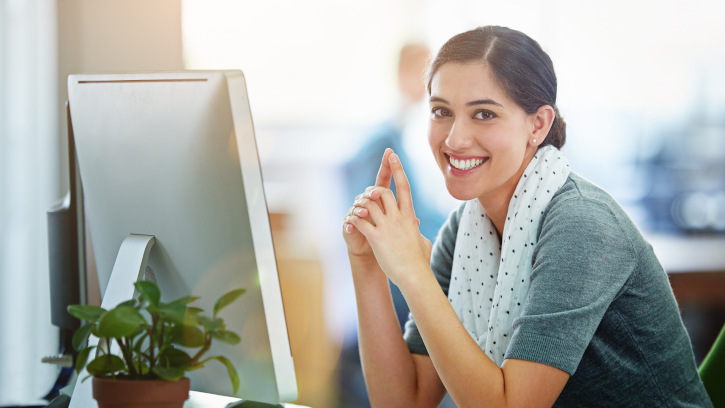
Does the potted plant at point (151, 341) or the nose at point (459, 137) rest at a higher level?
the nose at point (459, 137)

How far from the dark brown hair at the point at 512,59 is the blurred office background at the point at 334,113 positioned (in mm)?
1015

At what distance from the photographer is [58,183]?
2.23 meters

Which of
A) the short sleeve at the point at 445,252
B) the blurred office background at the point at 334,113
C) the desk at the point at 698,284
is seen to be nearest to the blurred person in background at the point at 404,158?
the blurred office background at the point at 334,113

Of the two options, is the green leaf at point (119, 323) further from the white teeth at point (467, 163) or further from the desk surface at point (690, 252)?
the desk surface at point (690, 252)

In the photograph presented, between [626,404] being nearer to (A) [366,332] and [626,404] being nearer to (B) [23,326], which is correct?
(A) [366,332]

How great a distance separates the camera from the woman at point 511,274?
94 cm

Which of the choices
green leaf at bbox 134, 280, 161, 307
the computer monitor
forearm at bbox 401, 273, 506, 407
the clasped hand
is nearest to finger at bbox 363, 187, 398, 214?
the clasped hand

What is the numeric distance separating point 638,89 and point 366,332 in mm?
2975

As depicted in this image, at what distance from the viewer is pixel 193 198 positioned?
2.45ft

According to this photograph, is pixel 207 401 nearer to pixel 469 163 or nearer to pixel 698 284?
pixel 469 163

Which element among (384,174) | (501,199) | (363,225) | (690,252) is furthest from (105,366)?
(690,252)

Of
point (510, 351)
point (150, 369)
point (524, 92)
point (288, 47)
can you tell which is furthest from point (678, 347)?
point (288, 47)

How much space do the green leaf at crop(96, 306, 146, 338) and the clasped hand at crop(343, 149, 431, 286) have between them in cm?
44

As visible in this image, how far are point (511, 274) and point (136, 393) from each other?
27.1 inches
